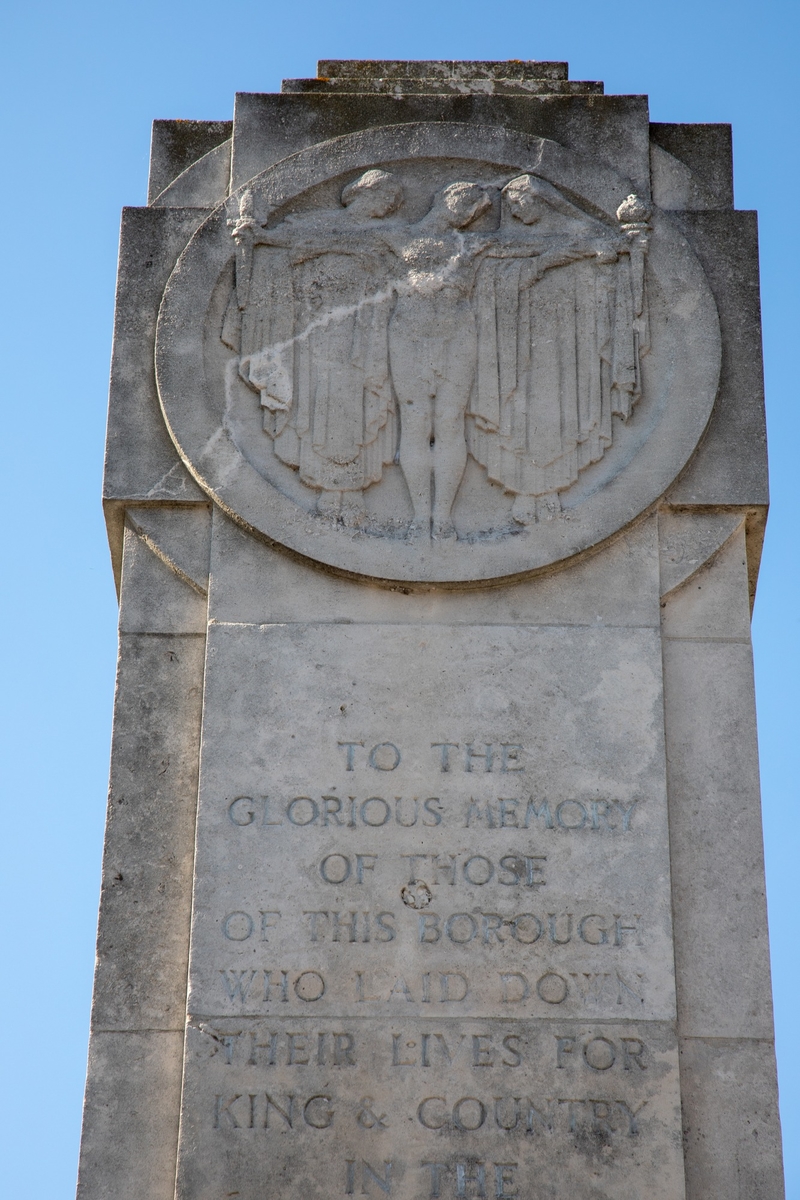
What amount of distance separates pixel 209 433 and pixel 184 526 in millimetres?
564

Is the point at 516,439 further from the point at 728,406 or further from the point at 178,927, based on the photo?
the point at 178,927

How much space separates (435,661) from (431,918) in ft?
4.66

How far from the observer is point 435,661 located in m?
9.41

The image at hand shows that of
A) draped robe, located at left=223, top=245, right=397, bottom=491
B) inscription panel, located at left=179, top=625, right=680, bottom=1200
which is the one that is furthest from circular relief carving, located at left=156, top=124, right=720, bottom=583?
inscription panel, located at left=179, top=625, right=680, bottom=1200

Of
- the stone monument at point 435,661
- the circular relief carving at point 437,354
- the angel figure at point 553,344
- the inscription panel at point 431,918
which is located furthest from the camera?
the angel figure at point 553,344

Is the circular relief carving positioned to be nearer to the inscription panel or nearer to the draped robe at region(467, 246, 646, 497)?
the draped robe at region(467, 246, 646, 497)

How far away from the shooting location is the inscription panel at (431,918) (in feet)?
27.9

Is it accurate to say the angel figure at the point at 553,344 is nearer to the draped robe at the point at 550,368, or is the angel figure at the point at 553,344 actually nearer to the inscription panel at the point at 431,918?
the draped robe at the point at 550,368

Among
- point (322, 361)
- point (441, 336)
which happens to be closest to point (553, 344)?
point (441, 336)

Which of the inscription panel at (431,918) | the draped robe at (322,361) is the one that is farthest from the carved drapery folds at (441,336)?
the inscription panel at (431,918)

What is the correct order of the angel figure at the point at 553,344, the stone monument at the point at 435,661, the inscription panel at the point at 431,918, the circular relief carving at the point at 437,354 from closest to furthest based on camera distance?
the inscription panel at the point at 431,918 → the stone monument at the point at 435,661 → the circular relief carving at the point at 437,354 → the angel figure at the point at 553,344

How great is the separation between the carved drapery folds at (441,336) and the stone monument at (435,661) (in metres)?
0.02

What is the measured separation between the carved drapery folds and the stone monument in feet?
0.07

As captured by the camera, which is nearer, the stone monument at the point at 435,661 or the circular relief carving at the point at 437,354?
the stone monument at the point at 435,661
